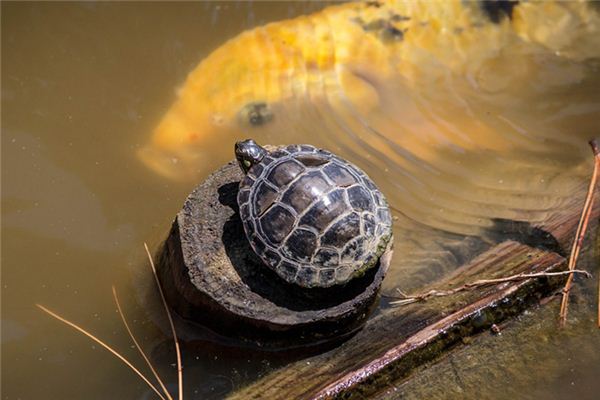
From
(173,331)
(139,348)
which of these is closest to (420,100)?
(173,331)

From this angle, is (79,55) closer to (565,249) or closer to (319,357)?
(319,357)

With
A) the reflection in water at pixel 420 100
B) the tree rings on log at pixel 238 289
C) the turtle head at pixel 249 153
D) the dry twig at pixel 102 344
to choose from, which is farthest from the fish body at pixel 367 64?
the dry twig at pixel 102 344

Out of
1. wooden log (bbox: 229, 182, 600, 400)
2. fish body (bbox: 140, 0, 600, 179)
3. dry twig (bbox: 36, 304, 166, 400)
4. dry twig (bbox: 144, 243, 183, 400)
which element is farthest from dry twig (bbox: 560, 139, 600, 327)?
dry twig (bbox: 36, 304, 166, 400)

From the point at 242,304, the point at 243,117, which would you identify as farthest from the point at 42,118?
the point at 242,304

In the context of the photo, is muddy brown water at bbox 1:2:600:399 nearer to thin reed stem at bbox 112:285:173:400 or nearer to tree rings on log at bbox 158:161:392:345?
thin reed stem at bbox 112:285:173:400

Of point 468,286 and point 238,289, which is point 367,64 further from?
point 238,289
